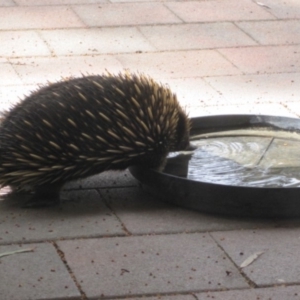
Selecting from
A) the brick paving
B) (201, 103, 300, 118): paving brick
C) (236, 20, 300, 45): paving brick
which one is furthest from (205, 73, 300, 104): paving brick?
(236, 20, 300, 45): paving brick

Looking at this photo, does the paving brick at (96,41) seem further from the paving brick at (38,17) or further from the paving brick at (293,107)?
the paving brick at (293,107)

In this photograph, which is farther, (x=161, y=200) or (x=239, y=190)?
(x=161, y=200)

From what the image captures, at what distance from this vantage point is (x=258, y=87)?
28.7ft

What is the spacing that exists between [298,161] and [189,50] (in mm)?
3669

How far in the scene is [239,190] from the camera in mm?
5453

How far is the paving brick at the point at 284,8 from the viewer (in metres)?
11.6

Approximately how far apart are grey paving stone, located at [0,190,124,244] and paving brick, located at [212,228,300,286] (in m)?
0.76

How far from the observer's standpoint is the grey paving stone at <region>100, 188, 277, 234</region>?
550cm

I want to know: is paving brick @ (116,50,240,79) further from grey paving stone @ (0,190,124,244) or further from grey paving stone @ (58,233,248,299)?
grey paving stone @ (58,233,248,299)

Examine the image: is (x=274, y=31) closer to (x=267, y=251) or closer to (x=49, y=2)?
(x=49, y=2)

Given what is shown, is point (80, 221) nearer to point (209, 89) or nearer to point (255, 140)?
point (255, 140)

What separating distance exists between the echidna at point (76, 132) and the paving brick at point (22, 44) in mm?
3763

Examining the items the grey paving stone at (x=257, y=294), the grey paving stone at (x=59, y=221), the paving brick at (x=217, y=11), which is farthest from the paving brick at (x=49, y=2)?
the grey paving stone at (x=257, y=294)

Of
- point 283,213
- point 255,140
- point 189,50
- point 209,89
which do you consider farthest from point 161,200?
point 189,50
